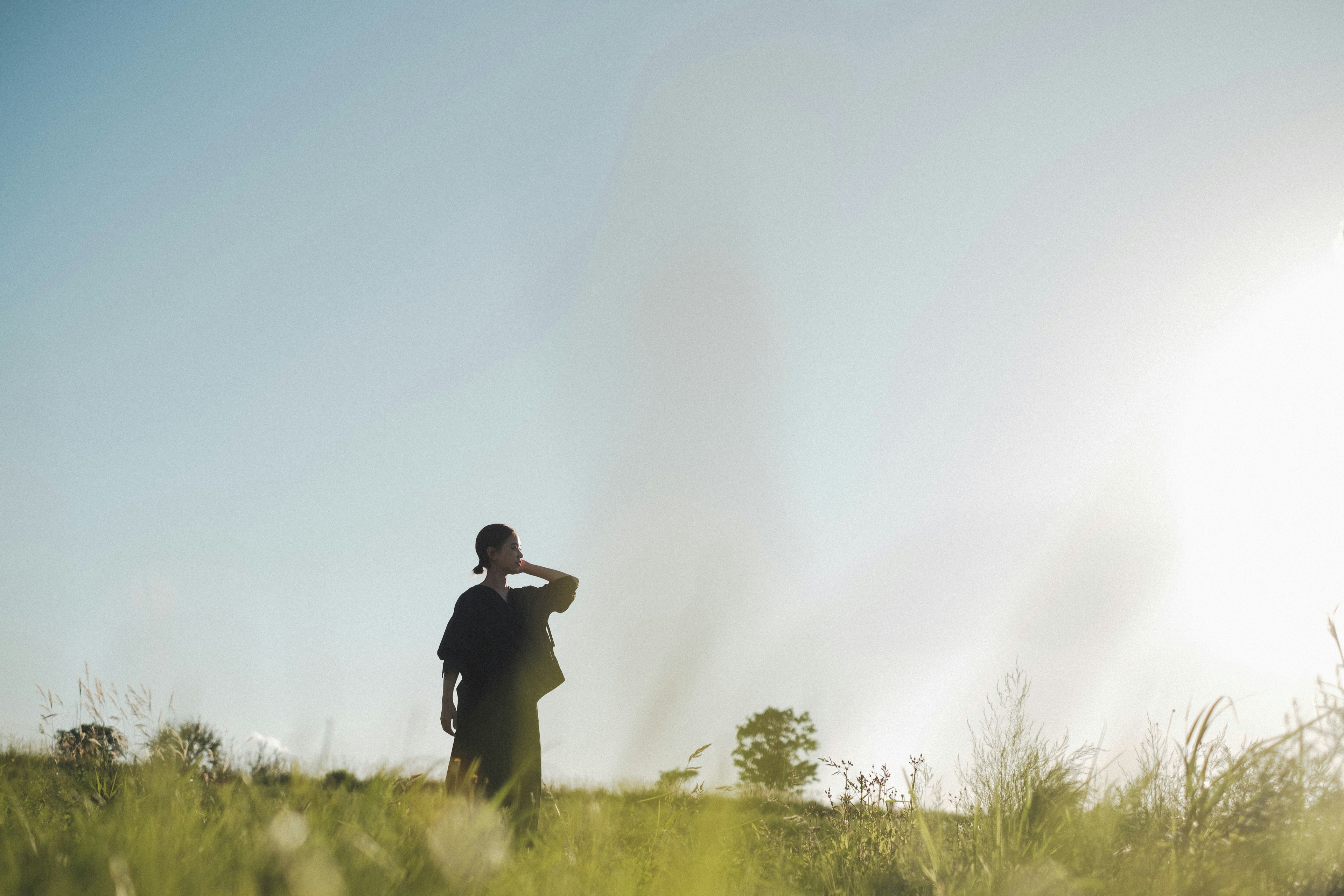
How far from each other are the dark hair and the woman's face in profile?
27 millimetres

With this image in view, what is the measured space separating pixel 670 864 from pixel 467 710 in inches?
117

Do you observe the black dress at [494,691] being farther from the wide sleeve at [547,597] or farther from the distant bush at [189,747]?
the distant bush at [189,747]

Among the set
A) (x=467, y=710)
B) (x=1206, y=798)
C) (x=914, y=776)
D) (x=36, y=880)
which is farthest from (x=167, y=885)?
(x=467, y=710)

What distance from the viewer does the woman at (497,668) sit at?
4445 millimetres

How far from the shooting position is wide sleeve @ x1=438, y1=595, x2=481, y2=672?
465 centimetres

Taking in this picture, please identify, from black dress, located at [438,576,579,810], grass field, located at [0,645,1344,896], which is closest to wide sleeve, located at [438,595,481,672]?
black dress, located at [438,576,579,810]

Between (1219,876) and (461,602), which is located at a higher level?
(461,602)

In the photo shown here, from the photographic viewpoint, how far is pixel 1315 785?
294 centimetres

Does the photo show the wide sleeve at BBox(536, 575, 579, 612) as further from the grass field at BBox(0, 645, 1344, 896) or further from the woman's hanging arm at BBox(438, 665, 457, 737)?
the grass field at BBox(0, 645, 1344, 896)

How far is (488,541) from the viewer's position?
5.02 m

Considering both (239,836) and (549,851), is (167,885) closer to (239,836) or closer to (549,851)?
(239,836)

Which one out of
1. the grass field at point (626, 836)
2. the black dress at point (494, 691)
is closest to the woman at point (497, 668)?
the black dress at point (494, 691)

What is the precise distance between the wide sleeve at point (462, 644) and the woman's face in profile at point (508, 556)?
34 centimetres

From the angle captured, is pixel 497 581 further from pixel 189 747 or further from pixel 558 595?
pixel 189 747
